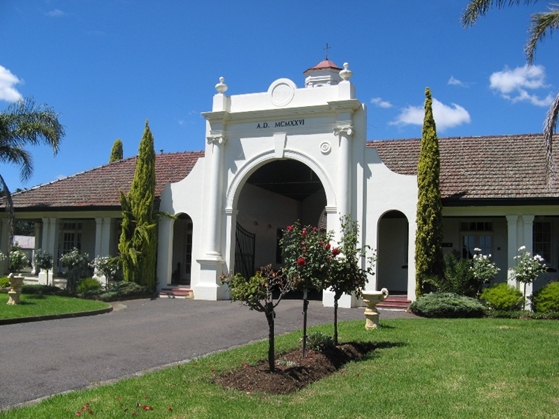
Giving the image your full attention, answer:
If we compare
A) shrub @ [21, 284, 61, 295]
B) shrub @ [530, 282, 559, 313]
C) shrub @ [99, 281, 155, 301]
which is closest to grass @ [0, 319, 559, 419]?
shrub @ [530, 282, 559, 313]

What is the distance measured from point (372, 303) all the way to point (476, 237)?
9.07 meters

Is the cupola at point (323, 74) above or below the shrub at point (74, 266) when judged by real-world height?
above

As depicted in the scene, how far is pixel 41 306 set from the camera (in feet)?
50.9

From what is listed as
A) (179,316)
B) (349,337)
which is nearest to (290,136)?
(179,316)

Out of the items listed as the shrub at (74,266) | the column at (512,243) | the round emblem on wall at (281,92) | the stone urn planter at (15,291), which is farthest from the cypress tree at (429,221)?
the shrub at (74,266)

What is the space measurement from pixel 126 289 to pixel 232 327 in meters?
7.48

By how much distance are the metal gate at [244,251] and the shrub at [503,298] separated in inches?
360

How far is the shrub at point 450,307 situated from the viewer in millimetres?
15016

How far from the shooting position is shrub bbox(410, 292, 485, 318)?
15.0 meters

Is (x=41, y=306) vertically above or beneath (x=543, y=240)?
beneath

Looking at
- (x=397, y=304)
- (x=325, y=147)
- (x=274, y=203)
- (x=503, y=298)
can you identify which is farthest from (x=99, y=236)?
(x=503, y=298)

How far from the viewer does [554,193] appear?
54.4 feet

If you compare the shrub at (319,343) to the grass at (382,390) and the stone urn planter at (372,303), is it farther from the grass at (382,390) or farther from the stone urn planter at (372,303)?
the stone urn planter at (372,303)

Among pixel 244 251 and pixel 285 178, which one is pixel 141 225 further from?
pixel 285 178
